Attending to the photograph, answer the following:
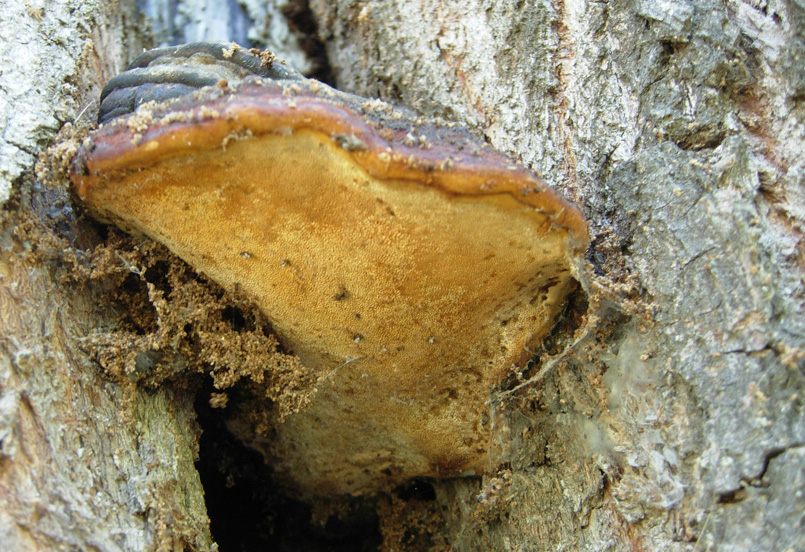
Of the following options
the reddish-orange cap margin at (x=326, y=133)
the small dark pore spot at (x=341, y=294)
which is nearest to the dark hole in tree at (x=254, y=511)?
the small dark pore spot at (x=341, y=294)

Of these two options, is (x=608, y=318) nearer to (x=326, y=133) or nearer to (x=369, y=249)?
(x=369, y=249)

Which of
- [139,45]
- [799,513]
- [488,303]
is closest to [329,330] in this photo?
[488,303]

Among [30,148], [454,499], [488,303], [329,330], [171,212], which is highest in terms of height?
[30,148]

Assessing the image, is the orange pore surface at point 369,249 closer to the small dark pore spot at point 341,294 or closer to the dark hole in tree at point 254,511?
the small dark pore spot at point 341,294

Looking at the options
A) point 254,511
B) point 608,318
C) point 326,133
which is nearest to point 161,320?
point 326,133

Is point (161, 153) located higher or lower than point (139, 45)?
lower

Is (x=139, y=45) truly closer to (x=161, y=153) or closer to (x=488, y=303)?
(x=161, y=153)
